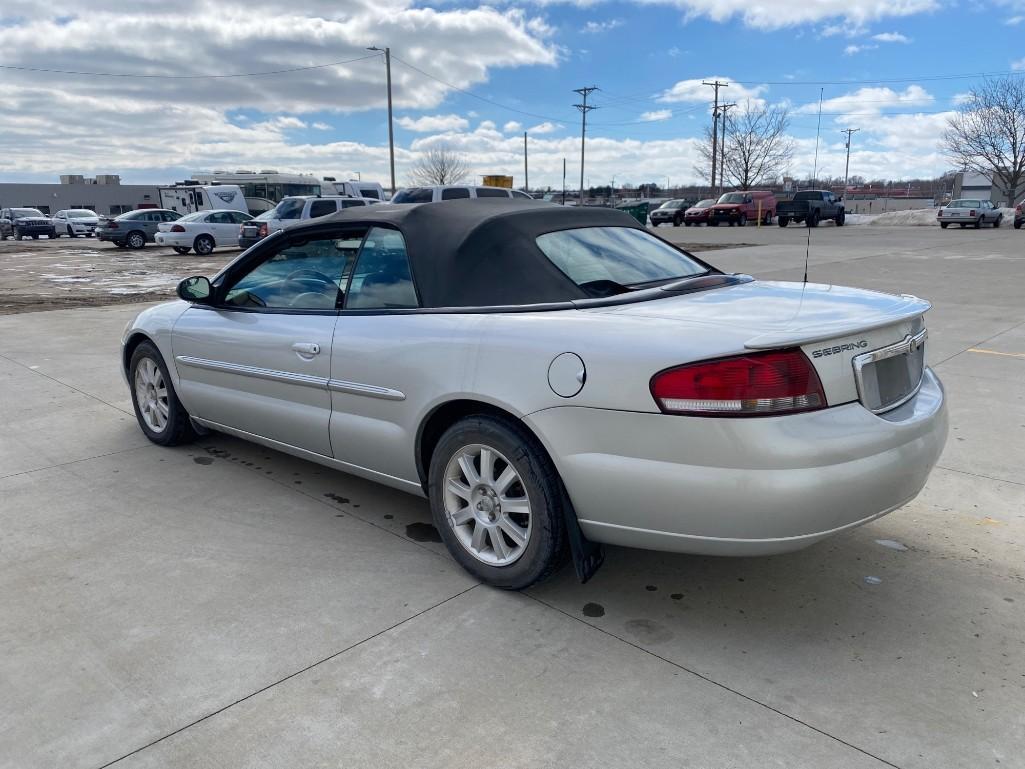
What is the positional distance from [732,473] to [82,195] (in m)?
92.1

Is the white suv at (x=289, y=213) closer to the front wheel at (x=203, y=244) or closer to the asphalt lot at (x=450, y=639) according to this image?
the front wheel at (x=203, y=244)

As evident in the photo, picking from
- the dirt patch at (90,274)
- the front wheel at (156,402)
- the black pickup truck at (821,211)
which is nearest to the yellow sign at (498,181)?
the black pickup truck at (821,211)

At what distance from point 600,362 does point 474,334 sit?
60 cm

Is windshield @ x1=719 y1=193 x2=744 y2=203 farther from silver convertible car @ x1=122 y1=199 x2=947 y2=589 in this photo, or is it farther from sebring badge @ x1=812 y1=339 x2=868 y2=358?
sebring badge @ x1=812 y1=339 x2=868 y2=358

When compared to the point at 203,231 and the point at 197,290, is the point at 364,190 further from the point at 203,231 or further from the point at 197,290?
the point at 197,290

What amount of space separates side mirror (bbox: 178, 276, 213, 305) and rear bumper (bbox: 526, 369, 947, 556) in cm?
250

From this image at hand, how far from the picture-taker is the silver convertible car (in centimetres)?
255

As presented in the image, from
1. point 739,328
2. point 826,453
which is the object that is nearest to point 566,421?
point 739,328

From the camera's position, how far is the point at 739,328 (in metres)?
2.65

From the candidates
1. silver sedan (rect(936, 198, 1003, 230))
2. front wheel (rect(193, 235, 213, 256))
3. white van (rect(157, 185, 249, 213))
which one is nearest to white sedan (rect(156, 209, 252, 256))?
front wheel (rect(193, 235, 213, 256))

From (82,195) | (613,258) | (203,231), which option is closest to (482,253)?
(613,258)

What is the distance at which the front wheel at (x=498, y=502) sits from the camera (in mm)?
2932

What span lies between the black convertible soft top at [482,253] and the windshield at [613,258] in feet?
0.22

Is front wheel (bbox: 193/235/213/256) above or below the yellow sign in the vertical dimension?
below
